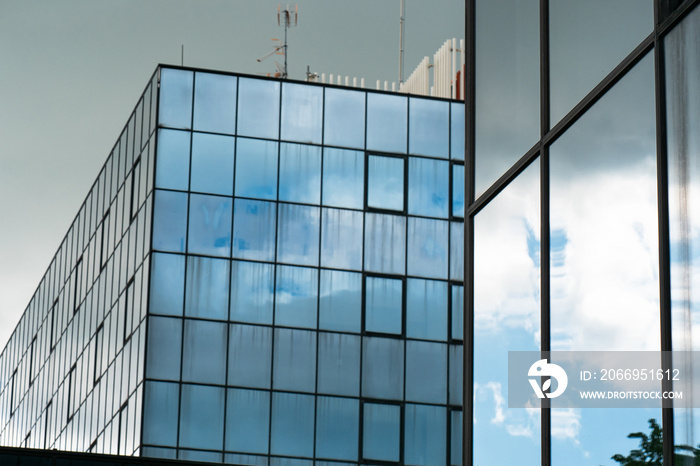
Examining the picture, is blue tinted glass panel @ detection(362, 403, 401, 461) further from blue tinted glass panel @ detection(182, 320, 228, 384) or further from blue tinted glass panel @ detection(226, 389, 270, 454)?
blue tinted glass panel @ detection(182, 320, 228, 384)

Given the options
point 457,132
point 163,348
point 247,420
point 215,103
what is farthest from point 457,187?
point 163,348

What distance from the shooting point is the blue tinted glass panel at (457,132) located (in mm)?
36062

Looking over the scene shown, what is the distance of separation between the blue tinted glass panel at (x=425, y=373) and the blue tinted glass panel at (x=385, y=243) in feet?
7.72

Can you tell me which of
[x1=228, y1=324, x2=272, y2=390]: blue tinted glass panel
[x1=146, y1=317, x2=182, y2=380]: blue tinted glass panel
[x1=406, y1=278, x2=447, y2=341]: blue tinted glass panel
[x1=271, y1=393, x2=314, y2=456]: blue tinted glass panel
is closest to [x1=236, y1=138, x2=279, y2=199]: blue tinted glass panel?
[x1=228, y1=324, x2=272, y2=390]: blue tinted glass panel

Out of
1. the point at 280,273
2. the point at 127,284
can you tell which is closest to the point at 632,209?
the point at 280,273

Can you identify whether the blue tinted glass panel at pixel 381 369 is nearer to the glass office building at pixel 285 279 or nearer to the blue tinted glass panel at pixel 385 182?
the glass office building at pixel 285 279

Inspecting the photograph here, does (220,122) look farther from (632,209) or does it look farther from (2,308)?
(2,308)

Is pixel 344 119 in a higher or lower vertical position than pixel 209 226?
higher

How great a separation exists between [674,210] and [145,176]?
2734 centimetres

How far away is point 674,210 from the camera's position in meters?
8.46

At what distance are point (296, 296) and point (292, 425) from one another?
146 inches

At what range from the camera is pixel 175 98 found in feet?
112

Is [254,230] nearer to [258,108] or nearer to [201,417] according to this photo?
[258,108]

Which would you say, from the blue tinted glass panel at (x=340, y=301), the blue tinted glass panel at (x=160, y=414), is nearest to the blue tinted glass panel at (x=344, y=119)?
the blue tinted glass panel at (x=340, y=301)
